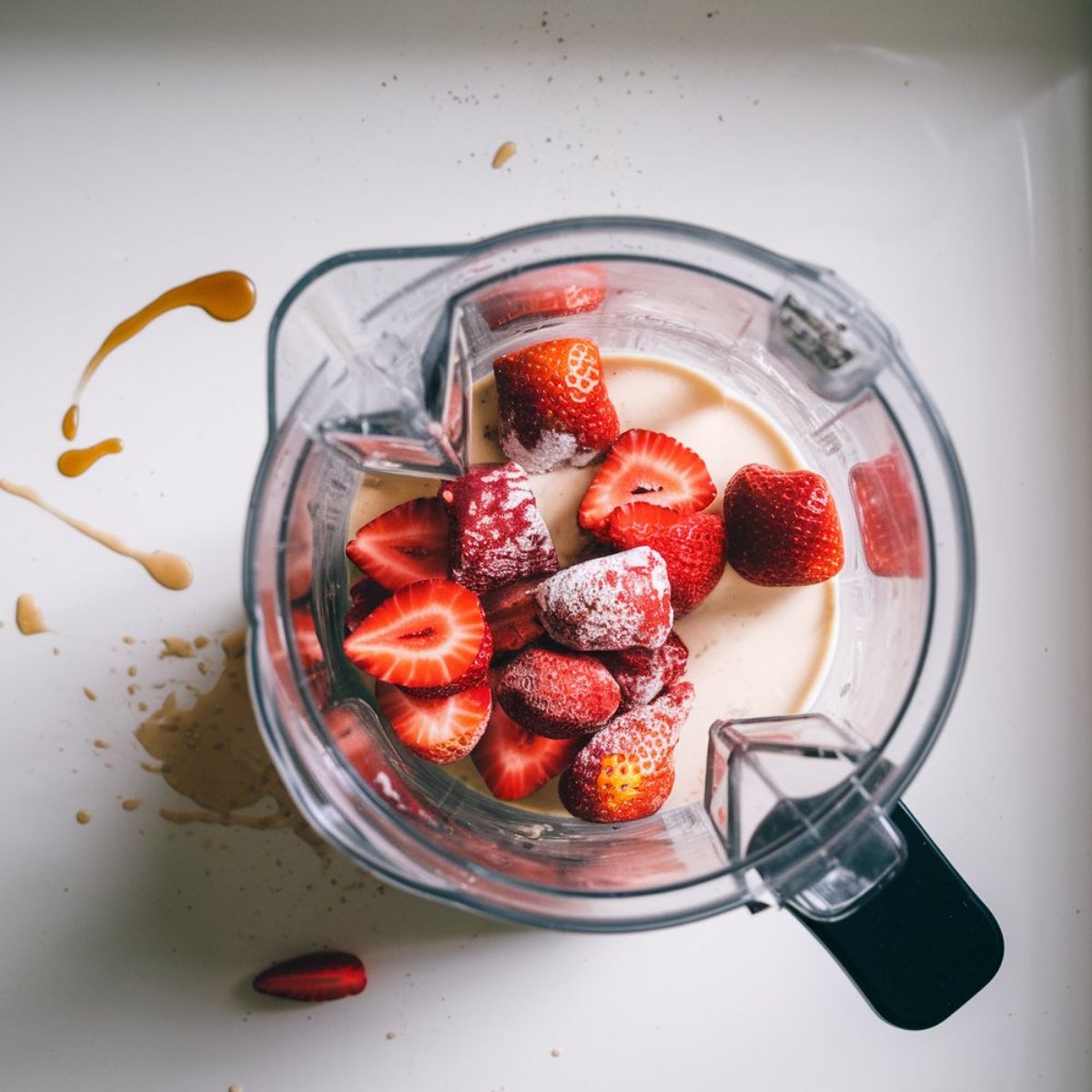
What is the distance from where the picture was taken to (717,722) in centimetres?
77

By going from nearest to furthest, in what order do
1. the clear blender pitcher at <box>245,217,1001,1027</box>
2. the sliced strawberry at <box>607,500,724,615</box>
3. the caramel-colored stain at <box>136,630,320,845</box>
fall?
the clear blender pitcher at <box>245,217,1001,1027</box> < the sliced strawberry at <box>607,500,724,615</box> < the caramel-colored stain at <box>136,630,320,845</box>

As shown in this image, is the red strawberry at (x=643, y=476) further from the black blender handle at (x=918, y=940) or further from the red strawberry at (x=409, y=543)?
the black blender handle at (x=918, y=940)

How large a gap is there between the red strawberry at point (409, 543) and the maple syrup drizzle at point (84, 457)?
261 mm

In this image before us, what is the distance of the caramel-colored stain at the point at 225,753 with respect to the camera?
0.86 metres

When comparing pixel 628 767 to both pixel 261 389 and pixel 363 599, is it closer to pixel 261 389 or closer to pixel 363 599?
pixel 363 599

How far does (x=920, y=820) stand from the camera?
0.87 metres

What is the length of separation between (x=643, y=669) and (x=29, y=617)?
536 mm

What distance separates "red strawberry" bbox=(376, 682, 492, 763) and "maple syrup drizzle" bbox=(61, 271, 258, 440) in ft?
1.19

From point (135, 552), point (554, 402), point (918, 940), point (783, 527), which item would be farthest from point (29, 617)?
point (918, 940)

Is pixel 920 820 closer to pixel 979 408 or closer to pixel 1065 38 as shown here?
pixel 979 408

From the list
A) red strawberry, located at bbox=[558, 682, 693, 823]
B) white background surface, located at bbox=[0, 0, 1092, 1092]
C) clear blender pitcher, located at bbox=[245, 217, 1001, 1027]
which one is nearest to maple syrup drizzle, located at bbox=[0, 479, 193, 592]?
white background surface, located at bbox=[0, 0, 1092, 1092]

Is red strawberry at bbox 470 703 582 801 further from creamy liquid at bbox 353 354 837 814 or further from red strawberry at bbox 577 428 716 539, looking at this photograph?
red strawberry at bbox 577 428 716 539

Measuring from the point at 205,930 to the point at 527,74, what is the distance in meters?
0.79

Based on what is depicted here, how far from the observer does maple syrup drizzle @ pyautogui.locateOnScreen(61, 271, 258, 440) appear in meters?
0.87
